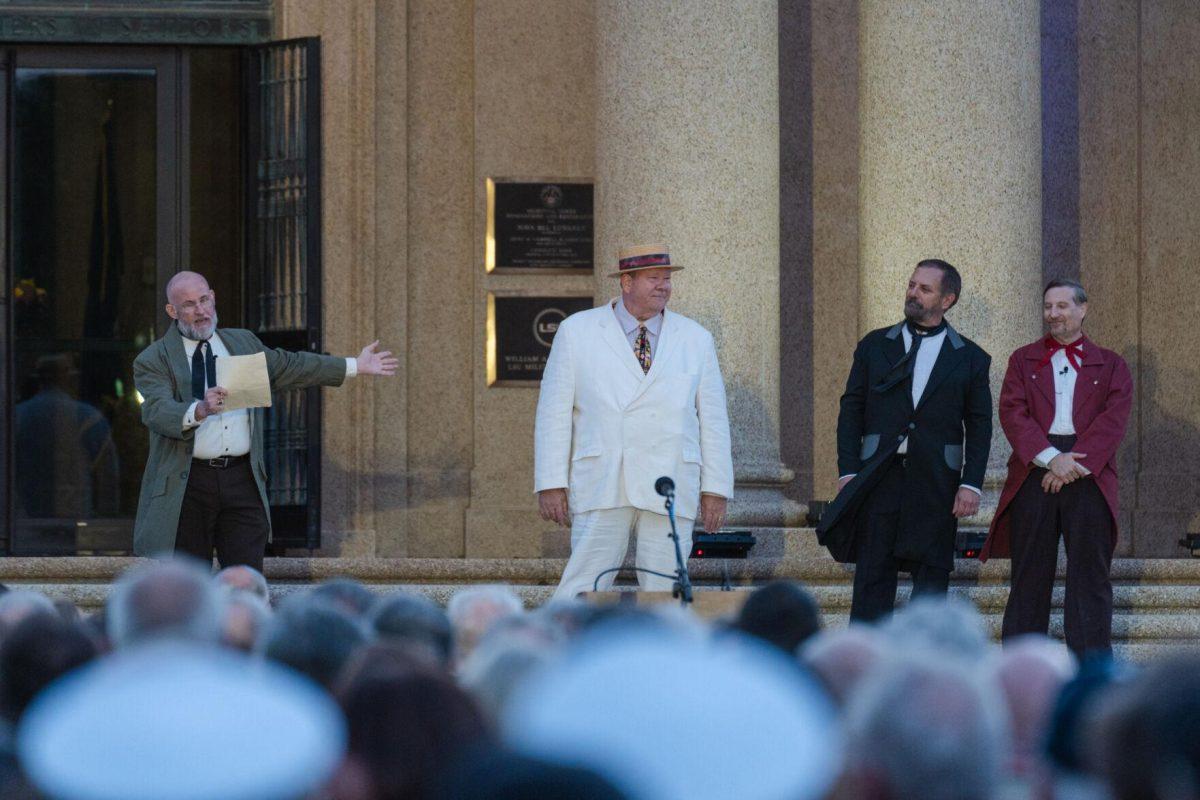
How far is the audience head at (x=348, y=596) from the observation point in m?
4.92

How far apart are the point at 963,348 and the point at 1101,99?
4350 millimetres

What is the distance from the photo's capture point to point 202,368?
9492 millimetres

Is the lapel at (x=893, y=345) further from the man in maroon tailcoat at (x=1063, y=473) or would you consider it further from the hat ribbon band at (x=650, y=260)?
the hat ribbon band at (x=650, y=260)

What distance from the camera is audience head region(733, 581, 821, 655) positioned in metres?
4.89

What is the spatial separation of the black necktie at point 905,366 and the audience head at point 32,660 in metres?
5.62

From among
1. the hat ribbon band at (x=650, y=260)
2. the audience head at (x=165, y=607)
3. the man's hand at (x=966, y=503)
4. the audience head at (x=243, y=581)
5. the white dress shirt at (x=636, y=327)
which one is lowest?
the man's hand at (x=966, y=503)

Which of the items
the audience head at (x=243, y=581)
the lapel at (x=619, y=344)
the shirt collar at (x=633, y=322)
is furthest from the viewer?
the shirt collar at (x=633, y=322)

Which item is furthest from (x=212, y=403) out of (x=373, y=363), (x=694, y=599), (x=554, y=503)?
(x=694, y=599)

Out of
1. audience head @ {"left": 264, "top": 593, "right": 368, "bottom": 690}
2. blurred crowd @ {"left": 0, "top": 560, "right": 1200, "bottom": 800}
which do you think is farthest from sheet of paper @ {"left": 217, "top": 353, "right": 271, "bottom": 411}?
blurred crowd @ {"left": 0, "top": 560, "right": 1200, "bottom": 800}

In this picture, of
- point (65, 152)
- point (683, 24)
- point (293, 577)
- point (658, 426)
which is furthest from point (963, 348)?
point (65, 152)

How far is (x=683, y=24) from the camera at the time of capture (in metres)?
11.3

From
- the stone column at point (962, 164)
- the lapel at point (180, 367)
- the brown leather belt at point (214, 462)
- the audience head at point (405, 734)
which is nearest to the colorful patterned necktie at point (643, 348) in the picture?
the brown leather belt at point (214, 462)

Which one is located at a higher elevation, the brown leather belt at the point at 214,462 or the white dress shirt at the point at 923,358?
the white dress shirt at the point at 923,358

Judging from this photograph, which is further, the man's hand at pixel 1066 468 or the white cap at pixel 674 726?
the man's hand at pixel 1066 468
